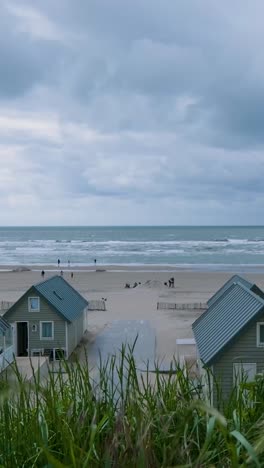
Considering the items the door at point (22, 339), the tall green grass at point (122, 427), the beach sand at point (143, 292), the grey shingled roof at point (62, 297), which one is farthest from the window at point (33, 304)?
the tall green grass at point (122, 427)

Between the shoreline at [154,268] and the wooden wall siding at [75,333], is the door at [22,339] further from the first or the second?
the shoreline at [154,268]

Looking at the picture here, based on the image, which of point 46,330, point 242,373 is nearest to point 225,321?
point 46,330

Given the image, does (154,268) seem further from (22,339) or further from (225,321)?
(225,321)

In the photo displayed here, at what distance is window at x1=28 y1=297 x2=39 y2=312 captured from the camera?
23.6m

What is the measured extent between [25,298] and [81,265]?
52.0 metres

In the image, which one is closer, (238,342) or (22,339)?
(238,342)

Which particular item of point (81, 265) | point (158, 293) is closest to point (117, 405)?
point (158, 293)

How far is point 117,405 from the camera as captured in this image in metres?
3.36

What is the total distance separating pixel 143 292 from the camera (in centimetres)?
4512

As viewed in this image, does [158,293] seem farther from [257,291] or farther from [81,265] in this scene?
[81,265]

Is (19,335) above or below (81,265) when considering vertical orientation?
below

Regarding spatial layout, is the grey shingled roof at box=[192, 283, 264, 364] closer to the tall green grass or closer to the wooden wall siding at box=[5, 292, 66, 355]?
the wooden wall siding at box=[5, 292, 66, 355]

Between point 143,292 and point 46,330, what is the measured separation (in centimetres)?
2191

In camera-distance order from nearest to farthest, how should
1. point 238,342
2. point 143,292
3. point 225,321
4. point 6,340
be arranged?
1. point 238,342
2. point 225,321
3. point 6,340
4. point 143,292
